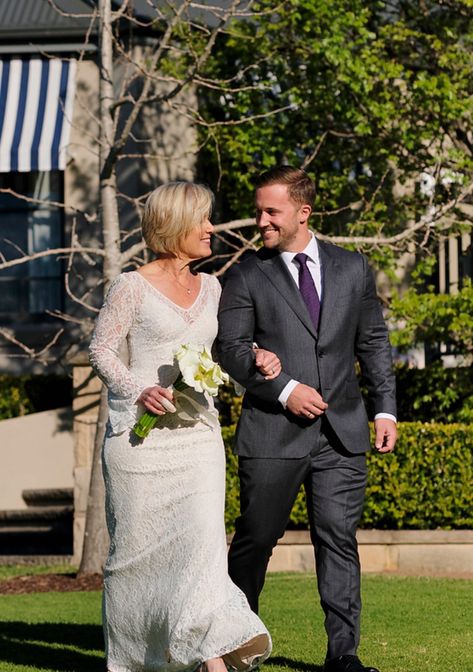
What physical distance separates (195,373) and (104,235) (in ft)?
18.5

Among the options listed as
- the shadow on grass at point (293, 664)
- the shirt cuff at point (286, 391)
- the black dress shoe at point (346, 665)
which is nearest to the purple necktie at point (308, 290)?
the shirt cuff at point (286, 391)

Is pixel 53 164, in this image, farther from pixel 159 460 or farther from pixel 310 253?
pixel 159 460

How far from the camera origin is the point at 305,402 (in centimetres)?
598

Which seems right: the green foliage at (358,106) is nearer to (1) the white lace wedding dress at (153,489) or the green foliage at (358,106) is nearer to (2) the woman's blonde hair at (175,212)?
(2) the woman's blonde hair at (175,212)

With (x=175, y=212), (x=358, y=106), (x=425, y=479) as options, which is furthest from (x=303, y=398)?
(x=358, y=106)

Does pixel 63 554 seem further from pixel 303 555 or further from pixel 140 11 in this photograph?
pixel 140 11

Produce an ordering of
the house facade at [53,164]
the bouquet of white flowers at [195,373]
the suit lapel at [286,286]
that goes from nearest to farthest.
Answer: the bouquet of white flowers at [195,373] → the suit lapel at [286,286] → the house facade at [53,164]

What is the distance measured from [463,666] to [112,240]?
5.71 meters

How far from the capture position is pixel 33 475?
1407cm

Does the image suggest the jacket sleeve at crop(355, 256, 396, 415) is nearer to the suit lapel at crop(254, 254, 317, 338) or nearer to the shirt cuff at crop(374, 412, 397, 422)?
the shirt cuff at crop(374, 412, 397, 422)

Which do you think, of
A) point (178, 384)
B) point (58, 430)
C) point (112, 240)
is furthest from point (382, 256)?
point (178, 384)

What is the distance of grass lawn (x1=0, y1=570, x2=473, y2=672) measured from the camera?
6715 mm

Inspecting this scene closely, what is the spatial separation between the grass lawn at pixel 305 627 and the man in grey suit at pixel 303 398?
66cm

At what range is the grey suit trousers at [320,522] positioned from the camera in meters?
6.09
